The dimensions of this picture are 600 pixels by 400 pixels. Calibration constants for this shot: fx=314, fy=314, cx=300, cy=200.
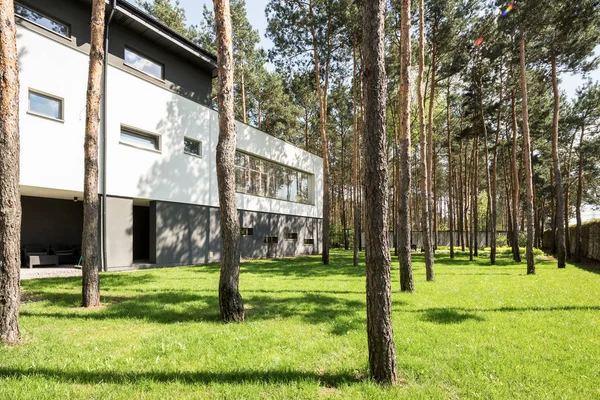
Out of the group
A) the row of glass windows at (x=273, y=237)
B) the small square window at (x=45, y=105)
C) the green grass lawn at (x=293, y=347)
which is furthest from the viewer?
the row of glass windows at (x=273, y=237)

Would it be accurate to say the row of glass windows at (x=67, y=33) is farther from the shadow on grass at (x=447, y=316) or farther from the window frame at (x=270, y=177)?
the shadow on grass at (x=447, y=316)

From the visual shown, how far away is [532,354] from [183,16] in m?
26.2

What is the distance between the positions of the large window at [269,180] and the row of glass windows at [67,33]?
5992mm

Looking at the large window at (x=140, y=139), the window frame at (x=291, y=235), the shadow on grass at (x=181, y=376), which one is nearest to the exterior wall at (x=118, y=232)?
the large window at (x=140, y=139)

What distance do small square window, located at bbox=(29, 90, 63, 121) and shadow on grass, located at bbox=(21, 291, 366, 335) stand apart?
636 centimetres

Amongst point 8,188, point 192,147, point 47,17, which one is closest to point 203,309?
point 8,188

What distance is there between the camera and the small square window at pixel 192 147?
15.5 metres

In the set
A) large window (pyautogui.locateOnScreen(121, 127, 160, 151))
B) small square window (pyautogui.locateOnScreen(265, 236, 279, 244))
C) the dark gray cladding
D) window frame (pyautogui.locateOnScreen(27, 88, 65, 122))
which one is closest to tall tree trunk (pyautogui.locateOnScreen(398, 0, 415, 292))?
the dark gray cladding

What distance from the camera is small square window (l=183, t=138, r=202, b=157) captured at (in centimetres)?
1552

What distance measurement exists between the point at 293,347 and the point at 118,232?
1055cm

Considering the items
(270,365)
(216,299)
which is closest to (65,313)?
(216,299)

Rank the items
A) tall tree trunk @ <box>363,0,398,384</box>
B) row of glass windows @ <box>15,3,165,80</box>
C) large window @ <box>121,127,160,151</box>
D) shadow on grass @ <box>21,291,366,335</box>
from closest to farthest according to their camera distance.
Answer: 1. tall tree trunk @ <box>363,0,398,384</box>
2. shadow on grass @ <box>21,291,366,335</box>
3. row of glass windows @ <box>15,3,165,80</box>
4. large window @ <box>121,127,160,151</box>

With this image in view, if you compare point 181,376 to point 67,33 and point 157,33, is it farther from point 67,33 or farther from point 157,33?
point 157,33

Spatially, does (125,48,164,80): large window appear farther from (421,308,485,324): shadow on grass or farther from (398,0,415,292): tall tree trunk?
(421,308,485,324): shadow on grass
